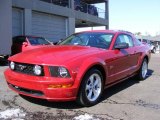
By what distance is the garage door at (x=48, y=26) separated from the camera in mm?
21094

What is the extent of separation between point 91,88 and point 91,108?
394mm

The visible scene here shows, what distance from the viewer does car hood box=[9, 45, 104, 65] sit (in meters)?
5.18

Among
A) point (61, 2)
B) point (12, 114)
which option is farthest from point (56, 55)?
Answer: point (61, 2)

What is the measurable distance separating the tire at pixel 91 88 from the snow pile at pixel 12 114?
100cm

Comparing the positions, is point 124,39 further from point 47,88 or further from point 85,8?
point 85,8

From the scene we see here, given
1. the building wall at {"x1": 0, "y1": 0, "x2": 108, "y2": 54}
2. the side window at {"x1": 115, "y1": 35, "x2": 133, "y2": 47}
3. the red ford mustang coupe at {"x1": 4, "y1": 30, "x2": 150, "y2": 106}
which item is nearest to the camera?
the red ford mustang coupe at {"x1": 4, "y1": 30, "x2": 150, "y2": 106}

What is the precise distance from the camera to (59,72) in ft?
16.6

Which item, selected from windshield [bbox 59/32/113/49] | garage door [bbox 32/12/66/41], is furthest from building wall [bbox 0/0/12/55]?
windshield [bbox 59/32/113/49]

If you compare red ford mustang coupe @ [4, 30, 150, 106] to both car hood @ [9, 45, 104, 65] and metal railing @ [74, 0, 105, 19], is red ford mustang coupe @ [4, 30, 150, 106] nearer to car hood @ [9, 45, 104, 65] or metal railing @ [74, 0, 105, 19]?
car hood @ [9, 45, 104, 65]

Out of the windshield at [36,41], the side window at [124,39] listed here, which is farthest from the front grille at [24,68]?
the windshield at [36,41]

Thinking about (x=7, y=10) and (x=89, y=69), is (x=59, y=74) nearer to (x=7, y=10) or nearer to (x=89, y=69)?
(x=89, y=69)

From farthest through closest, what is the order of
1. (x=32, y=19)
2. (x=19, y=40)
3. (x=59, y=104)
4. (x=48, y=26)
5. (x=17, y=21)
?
(x=48, y=26)
(x=32, y=19)
(x=17, y=21)
(x=19, y=40)
(x=59, y=104)

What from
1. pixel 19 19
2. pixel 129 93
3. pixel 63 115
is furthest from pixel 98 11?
pixel 63 115

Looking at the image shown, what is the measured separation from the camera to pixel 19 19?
19516 mm
